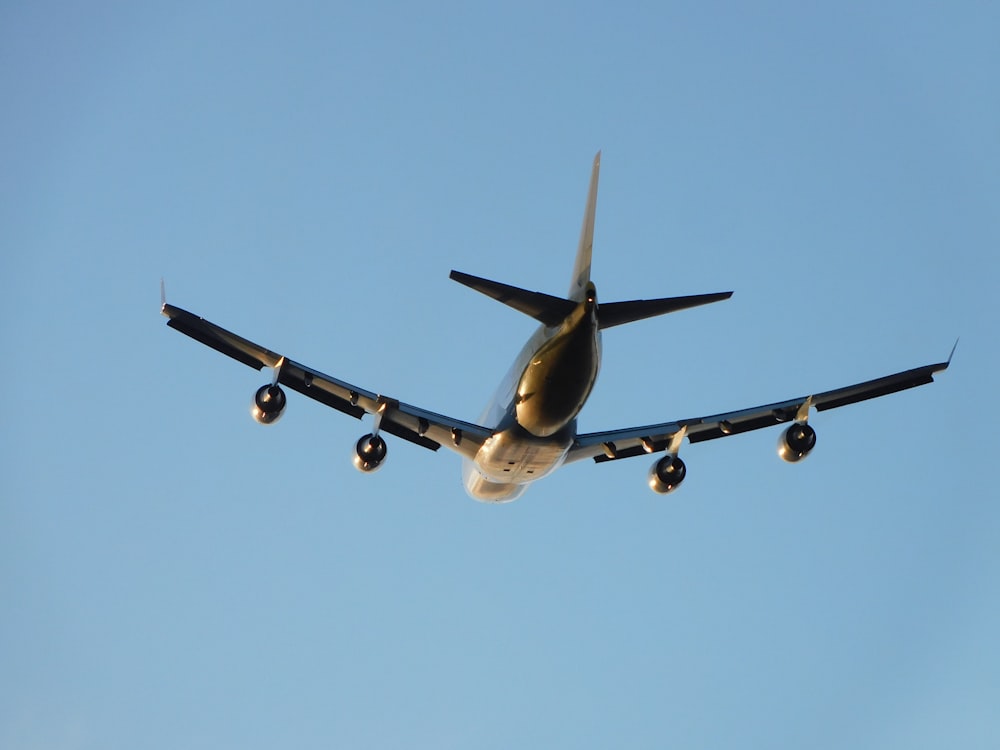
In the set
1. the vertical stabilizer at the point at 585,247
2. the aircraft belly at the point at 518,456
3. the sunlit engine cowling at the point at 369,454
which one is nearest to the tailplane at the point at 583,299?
the vertical stabilizer at the point at 585,247

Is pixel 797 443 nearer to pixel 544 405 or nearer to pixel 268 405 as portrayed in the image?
pixel 544 405

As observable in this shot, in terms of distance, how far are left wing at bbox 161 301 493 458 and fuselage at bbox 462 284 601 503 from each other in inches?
36.2

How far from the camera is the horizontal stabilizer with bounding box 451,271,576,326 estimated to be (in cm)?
2592

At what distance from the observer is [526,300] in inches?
1090

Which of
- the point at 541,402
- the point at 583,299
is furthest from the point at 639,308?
the point at 541,402

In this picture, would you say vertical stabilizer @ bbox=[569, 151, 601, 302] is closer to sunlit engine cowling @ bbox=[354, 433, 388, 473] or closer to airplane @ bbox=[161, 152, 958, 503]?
airplane @ bbox=[161, 152, 958, 503]

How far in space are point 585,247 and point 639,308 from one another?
231 centimetres

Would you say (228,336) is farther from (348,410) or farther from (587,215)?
(587,215)

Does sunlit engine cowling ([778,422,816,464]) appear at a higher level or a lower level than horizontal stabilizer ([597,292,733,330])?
higher

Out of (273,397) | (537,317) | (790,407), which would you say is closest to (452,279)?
(537,317)

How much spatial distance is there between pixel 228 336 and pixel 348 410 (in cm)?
439

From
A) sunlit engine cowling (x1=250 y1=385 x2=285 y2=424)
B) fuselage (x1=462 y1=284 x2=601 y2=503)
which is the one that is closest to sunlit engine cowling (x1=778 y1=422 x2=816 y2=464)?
fuselage (x1=462 y1=284 x2=601 y2=503)

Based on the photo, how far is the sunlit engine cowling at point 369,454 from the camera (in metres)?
32.2

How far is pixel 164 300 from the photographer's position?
29875 millimetres
